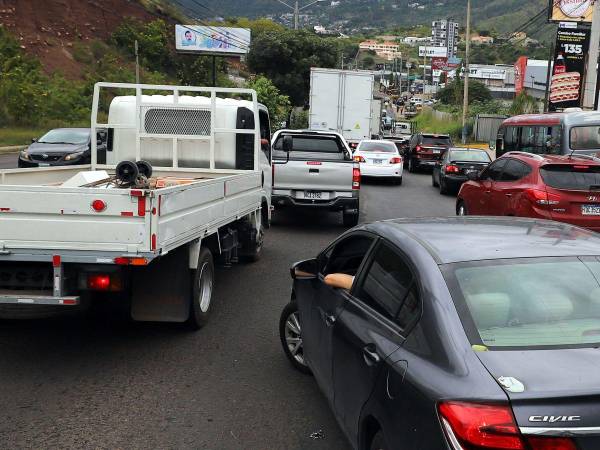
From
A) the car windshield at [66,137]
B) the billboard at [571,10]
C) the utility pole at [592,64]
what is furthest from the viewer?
the billboard at [571,10]

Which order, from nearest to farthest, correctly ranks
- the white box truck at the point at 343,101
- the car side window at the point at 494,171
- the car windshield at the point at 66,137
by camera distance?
the car side window at the point at 494,171 → the car windshield at the point at 66,137 → the white box truck at the point at 343,101

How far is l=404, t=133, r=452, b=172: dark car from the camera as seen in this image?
27.5m

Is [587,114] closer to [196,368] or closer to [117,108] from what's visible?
[117,108]

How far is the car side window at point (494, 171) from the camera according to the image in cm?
1143

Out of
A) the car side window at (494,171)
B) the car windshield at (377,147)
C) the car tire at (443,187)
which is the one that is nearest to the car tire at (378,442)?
the car side window at (494,171)

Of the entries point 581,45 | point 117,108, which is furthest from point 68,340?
point 581,45

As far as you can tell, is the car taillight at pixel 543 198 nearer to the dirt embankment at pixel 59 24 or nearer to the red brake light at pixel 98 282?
the red brake light at pixel 98 282

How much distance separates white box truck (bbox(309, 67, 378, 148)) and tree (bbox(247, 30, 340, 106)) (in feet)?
84.6

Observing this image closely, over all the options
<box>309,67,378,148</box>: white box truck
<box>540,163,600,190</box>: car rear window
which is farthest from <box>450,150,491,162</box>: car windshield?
<box>540,163,600,190</box>: car rear window

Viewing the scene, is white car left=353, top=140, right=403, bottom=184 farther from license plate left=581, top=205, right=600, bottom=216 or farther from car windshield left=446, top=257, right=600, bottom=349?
car windshield left=446, top=257, right=600, bottom=349

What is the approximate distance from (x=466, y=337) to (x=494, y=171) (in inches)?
366

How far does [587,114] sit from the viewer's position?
56.0 feet

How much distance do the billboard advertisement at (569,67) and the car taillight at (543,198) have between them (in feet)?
108

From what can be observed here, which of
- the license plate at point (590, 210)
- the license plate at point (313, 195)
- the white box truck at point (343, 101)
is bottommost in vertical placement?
the license plate at point (313, 195)
